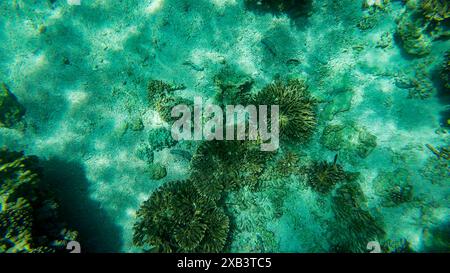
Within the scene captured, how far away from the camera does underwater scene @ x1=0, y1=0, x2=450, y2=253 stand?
659cm

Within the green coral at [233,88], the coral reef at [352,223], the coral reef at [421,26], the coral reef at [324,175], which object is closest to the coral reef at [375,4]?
the coral reef at [421,26]

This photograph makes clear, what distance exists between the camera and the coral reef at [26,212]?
18.6 ft

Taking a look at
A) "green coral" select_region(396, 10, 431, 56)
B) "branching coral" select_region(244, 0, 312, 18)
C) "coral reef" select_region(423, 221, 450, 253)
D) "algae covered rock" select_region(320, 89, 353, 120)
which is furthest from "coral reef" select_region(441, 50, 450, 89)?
"branching coral" select_region(244, 0, 312, 18)

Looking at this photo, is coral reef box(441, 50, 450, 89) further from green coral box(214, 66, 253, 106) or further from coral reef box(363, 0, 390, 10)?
green coral box(214, 66, 253, 106)

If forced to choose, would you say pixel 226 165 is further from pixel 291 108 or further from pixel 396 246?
pixel 396 246

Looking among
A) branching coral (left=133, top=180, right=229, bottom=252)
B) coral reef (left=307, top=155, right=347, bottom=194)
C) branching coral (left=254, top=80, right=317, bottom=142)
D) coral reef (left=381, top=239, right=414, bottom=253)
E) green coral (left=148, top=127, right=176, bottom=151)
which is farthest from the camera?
green coral (left=148, top=127, right=176, bottom=151)

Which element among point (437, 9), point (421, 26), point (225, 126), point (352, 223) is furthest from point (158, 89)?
point (437, 9)

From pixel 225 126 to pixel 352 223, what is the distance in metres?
4.38

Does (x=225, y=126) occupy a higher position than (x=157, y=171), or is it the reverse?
(x=225, y=126)

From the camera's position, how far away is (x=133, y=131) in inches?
309

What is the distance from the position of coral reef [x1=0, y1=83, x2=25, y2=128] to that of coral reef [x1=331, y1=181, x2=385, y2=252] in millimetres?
10325

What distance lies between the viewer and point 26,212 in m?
5.98

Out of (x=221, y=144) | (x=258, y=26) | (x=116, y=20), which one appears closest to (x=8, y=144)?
(x=116, y=20)
